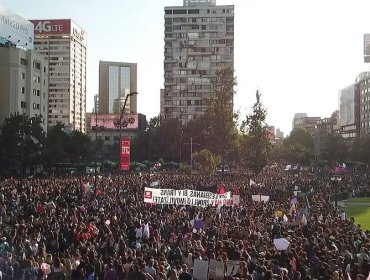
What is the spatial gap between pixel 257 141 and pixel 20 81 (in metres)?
42.8

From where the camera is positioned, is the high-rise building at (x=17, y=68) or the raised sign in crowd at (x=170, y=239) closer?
the raised sign in crowd at (x=170, y=239)

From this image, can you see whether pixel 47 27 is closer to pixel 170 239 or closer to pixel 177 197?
pixel 177 197

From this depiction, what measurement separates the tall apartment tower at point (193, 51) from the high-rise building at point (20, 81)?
49.0m

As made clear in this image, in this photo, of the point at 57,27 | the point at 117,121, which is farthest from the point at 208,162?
the point at 57,27

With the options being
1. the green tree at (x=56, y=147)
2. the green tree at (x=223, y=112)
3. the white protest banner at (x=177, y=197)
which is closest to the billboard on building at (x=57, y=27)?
the green tree at (x=56, y=147)

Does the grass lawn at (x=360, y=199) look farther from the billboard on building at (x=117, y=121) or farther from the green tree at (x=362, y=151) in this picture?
the billboard on building at (x=117, y=121)

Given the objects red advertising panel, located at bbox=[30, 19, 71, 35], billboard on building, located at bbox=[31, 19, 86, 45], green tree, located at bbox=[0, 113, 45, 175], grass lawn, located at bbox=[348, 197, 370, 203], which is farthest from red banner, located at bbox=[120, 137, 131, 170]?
red advertising panel, located at bbox=[30, 19, 71, 35]

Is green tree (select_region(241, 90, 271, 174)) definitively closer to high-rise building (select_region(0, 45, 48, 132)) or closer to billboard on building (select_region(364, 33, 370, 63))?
high-rise building (select_region(0, 45, 48, 132))

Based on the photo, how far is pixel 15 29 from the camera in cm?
8619

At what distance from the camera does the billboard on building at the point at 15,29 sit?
271 feet

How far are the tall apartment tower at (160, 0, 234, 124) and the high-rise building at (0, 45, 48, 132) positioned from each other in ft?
161

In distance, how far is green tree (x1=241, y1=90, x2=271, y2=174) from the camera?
6184cm

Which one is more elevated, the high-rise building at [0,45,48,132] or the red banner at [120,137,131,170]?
the high-rise building at [0,45,48,132]

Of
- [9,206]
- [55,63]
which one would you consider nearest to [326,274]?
[9,206]
